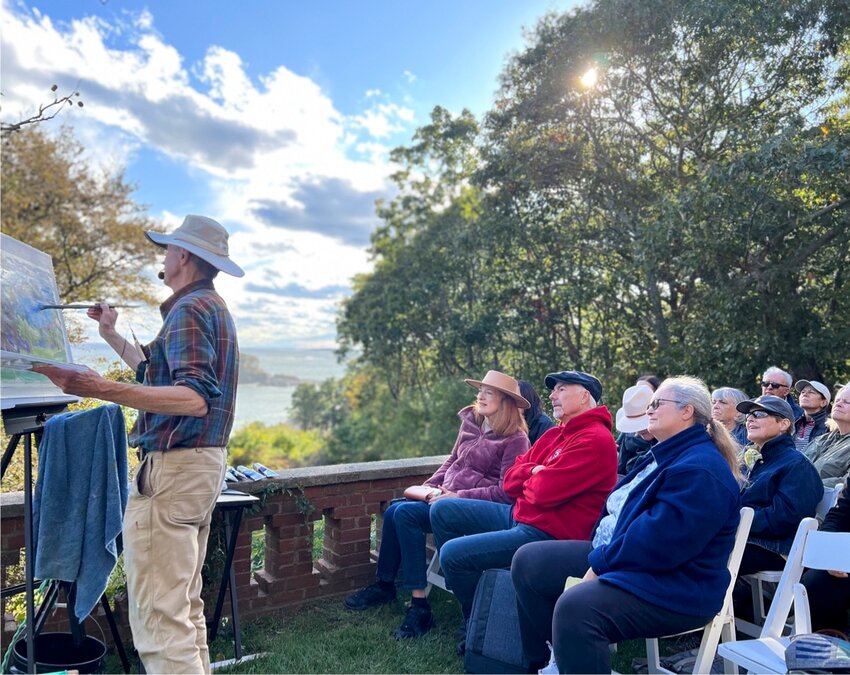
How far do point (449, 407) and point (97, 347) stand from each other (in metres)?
13.9

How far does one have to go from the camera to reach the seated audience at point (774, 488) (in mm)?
3207

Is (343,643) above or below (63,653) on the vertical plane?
below

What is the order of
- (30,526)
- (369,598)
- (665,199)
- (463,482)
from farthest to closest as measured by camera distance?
(665,199), (463,482), (369,598), (30,526)

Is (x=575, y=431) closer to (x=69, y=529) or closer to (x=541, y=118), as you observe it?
(x=69, y=529)

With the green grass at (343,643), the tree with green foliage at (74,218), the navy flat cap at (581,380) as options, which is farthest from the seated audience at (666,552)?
the tree with green foliage at (74,218)

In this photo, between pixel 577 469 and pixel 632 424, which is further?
pixel 632 424

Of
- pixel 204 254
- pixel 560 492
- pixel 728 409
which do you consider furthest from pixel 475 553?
pixel 728 409

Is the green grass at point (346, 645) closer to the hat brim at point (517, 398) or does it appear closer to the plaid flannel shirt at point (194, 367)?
the hat brim at point (517, 398)

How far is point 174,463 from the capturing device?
235cm

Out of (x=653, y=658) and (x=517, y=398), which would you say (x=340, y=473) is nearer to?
(x=517, y=398)

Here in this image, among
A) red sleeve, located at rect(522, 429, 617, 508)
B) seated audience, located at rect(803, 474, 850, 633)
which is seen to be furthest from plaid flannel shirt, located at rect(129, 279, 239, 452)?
seated audience, located at rect(803, 474, 850, 633)

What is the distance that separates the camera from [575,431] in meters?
3.35

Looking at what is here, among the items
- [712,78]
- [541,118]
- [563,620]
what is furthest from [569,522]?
[541,118]

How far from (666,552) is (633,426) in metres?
1.73
